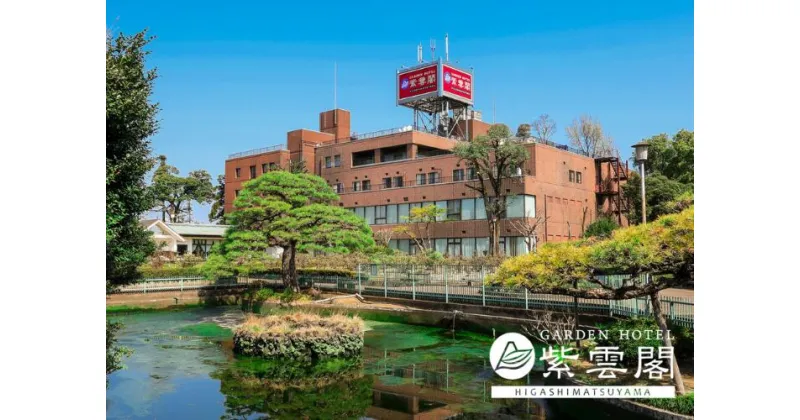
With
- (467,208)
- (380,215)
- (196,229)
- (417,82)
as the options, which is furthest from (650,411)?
(196,229)

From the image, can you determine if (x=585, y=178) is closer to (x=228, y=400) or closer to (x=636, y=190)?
(x=636, y=190)

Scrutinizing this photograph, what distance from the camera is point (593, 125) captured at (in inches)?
1619

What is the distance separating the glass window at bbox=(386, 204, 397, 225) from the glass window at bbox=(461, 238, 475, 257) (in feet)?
22.1

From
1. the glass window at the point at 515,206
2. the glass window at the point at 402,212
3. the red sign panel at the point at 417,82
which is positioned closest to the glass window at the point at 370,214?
the glass window at the point at 402,212

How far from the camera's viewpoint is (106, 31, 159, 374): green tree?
9875 millimetres

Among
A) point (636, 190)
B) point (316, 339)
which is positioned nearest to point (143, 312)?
point (316, 339)

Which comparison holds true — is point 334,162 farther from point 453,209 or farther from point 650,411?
point 650,411

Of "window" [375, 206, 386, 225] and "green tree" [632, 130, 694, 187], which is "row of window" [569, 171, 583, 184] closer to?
"green tree" [632, 130, 694, 187]

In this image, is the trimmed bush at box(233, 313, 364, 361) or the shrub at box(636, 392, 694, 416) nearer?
the shrub at box(636, 392, 694, 416)

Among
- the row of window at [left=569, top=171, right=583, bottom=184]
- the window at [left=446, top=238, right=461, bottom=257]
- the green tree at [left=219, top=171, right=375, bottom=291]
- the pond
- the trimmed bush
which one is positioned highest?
the row of window at [left=569, top=171, right=583, bottom=184]

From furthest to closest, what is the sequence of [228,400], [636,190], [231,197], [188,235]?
[231,197], [188,235], [636,190], [228,400]

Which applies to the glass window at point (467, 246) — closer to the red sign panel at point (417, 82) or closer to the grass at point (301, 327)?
the red sign panel at point (417, 82)

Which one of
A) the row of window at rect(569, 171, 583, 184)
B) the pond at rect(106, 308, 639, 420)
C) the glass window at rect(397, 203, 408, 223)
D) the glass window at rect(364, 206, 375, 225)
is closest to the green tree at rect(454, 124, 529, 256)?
the row of window at rect(569, 171, 583, 184)

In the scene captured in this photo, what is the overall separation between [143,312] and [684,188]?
3030 cm
